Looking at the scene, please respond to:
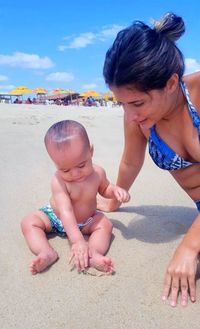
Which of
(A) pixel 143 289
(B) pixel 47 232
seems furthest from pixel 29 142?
(A) pixel 143 289

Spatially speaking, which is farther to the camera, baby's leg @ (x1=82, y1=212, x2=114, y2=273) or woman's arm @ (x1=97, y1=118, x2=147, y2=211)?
woman's arm @ (x1=97, y1=118, x2=147, y2=211)

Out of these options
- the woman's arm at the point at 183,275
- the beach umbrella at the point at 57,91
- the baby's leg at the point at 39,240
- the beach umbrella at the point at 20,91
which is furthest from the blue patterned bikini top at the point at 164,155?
the beach umbrella at the point at 57,91

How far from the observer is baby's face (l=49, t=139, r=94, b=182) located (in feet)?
6.15

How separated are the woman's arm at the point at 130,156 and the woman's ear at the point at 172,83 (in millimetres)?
495

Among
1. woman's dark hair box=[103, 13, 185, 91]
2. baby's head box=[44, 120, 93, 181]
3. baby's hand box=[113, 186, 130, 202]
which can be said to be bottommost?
baby's hand box=[113, 186, 130, 202]

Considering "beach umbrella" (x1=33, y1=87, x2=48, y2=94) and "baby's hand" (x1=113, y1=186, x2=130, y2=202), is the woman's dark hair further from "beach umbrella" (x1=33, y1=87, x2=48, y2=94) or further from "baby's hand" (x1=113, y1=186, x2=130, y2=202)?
"beach umbrella" (x1=33, y1=87, x2=48, y2=94)

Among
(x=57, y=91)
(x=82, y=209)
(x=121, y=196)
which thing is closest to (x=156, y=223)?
(x=121, y=196)

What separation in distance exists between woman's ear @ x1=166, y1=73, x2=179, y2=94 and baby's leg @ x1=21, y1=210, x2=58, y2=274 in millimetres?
933

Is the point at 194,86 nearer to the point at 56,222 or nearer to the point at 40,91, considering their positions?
the point at 56,222

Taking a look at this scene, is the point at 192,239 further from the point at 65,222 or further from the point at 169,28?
the point at 169,28

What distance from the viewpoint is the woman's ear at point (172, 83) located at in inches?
63.0

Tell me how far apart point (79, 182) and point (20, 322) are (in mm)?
874

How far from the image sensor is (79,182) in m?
2.04

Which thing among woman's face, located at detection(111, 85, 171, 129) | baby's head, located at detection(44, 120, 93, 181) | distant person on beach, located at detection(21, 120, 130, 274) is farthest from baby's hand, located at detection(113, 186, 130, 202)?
woman's face, located at detection(111, 85, 171, 129)
